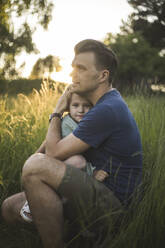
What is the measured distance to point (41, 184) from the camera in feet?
5.96

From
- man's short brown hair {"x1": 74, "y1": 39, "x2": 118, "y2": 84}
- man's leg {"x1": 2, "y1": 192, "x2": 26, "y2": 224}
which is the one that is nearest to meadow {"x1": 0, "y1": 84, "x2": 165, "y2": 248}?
man's leg {"x1": 2, "y1": 192, "x2": 26, "y2": 224}

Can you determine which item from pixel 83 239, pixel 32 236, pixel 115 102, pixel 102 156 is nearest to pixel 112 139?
pixel 102 156

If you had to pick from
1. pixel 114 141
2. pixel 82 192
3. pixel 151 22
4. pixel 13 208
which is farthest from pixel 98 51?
pixel 151 22

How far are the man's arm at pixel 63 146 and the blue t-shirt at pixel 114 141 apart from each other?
0.16 feet

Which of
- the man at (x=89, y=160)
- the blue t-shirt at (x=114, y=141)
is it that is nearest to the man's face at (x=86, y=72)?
the man at (x=89, y=160)

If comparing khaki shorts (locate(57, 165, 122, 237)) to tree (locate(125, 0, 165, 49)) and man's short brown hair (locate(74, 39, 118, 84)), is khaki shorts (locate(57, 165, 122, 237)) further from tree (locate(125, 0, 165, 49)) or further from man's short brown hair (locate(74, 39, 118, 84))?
tree (locate(125, 0, 165, 49))

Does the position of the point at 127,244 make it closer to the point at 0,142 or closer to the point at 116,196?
the point at 116,196

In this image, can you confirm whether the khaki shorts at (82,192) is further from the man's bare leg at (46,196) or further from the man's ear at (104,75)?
the man's ear at (104,75)

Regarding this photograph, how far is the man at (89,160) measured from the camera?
1.80 metres

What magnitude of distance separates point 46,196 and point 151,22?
28496mm

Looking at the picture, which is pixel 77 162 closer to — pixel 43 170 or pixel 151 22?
pixel 43 170

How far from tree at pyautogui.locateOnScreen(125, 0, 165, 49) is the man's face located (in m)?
25.0

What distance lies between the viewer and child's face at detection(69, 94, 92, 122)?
8.22 feet

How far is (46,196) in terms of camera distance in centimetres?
180
